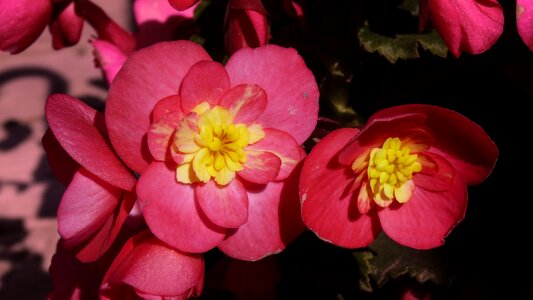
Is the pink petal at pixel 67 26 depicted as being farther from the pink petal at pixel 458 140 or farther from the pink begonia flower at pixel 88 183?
the pink petal at pixel 458 140

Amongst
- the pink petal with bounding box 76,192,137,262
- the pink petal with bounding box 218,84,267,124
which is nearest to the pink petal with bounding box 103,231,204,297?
the pink petal with bounding box 76,192,137,262

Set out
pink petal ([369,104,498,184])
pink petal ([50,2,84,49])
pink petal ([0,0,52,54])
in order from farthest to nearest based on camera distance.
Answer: pink petal ([50,2,84,49]), pink petal ([0,0,52,54]), pink petal ([369,104,498,184])

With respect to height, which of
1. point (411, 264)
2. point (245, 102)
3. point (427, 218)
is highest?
point (245, 102)

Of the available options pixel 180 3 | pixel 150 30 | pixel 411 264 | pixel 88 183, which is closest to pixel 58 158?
pixel 88 183

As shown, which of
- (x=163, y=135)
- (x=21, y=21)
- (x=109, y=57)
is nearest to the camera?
(x=163, y=135)

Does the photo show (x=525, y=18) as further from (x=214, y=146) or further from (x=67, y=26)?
(x=67, y=26)

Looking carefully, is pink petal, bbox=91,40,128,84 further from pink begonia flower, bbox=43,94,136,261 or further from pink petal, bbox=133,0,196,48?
pink begonia flower, bbox=43,94,136,261

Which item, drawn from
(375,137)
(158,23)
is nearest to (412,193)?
(375,137)
